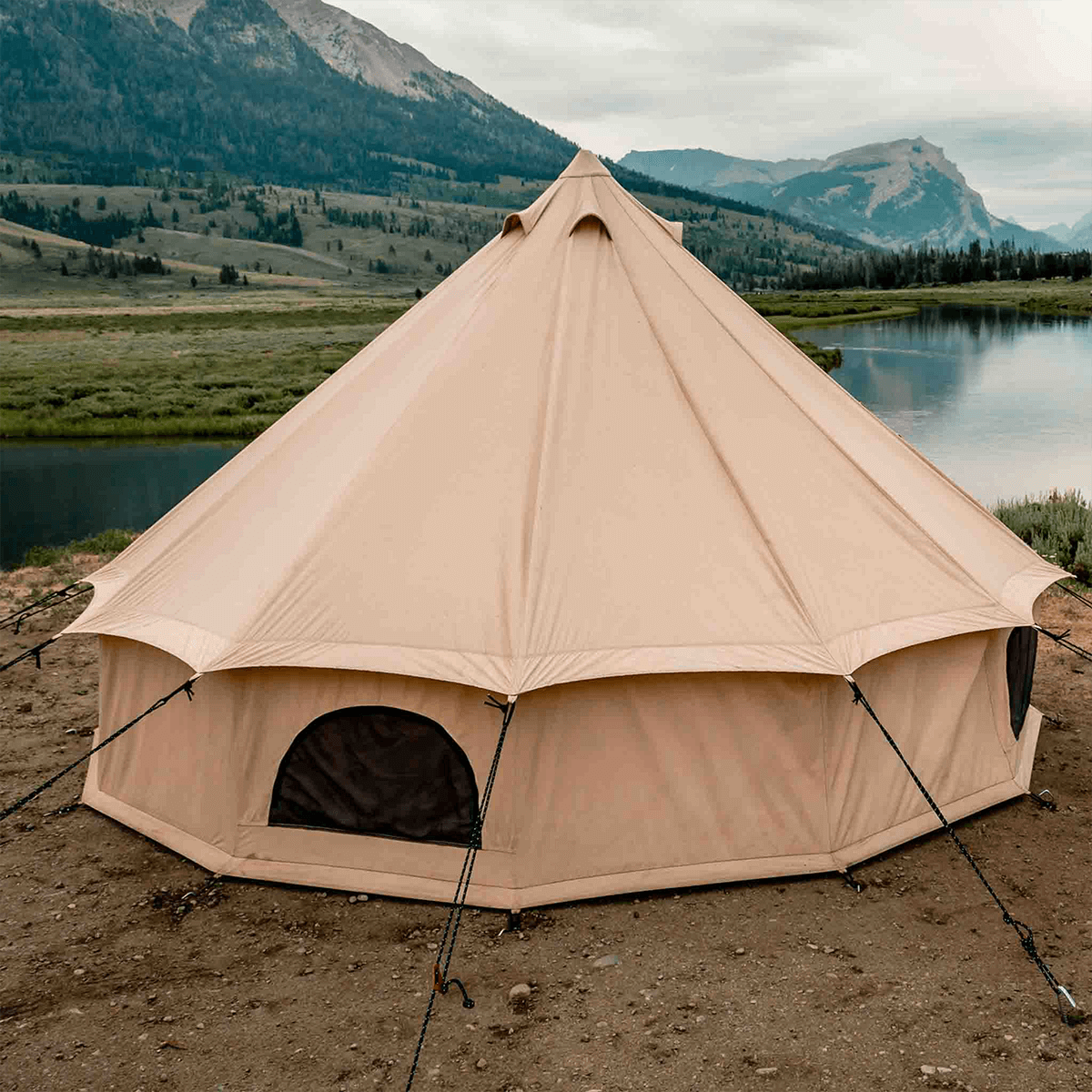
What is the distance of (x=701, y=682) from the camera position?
629cm

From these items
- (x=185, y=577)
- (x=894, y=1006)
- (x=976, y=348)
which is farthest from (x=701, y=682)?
(x=976, y=348)

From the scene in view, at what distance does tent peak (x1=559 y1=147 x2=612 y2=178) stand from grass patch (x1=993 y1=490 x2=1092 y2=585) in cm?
831

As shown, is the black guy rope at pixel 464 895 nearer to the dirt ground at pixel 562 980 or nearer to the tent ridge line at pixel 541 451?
the dirt ground at pixel 562 980

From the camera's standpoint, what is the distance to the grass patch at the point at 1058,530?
559 inches

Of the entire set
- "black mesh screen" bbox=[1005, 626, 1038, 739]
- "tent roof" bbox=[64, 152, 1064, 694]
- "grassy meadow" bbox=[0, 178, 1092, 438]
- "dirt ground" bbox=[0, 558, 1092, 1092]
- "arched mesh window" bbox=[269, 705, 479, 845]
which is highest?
"tent roof" bbox=[64, 152, 1064, 694]

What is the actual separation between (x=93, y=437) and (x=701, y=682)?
31.1m

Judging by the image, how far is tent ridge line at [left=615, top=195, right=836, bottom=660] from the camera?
251 inches

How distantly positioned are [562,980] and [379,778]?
1.66 meters

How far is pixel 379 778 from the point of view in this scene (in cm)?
645

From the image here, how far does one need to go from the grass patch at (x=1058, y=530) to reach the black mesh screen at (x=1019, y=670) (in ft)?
19.6

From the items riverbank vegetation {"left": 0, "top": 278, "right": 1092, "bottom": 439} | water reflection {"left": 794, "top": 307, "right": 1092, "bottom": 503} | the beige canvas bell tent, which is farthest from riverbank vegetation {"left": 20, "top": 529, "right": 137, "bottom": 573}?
water reflection {"left": 794, "top": 307, "right": 1092, "bottom": 503}

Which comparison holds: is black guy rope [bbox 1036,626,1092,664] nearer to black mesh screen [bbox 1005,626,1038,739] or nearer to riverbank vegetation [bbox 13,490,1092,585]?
black mesh screen [bbox 1005,626,1038,739]

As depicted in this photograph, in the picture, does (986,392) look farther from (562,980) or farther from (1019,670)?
(562,980)

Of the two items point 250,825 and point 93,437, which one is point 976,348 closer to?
point 93,437
